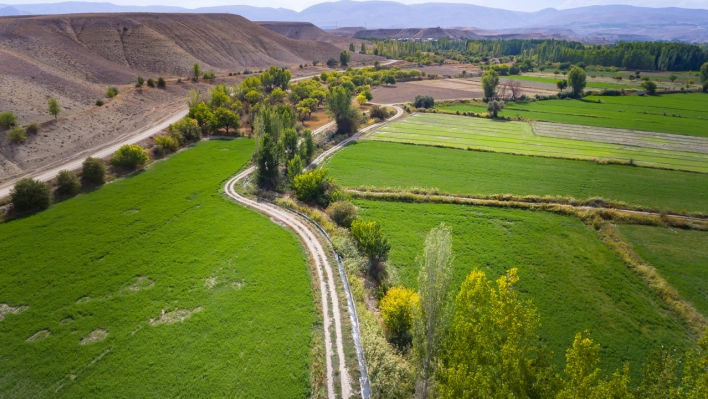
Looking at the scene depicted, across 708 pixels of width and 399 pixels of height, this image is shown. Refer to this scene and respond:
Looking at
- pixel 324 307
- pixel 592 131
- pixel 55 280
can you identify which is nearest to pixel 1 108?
pixel 55 280

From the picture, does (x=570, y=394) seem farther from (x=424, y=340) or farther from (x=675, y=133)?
(x=675, y=133)

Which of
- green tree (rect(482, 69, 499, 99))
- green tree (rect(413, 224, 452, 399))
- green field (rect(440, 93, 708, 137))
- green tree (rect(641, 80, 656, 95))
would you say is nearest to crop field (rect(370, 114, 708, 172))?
green field (rect(440, 93, 708, 137))

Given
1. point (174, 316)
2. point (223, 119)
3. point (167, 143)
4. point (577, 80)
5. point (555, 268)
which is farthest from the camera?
point (577, 80)

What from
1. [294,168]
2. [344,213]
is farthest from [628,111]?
[344,213]

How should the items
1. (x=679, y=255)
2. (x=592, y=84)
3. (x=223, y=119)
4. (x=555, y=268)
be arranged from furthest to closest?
(x=592, y=84) < (x=223, y=119) < (x=679, y=255) < (x=555, y=268)

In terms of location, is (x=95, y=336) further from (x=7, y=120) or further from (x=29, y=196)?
(x=7, y=120)

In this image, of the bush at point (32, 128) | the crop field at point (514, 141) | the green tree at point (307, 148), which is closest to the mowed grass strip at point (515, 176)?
the green tree at point (307, 148)

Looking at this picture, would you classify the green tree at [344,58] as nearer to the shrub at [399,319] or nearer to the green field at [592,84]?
the green field at [592,84]
